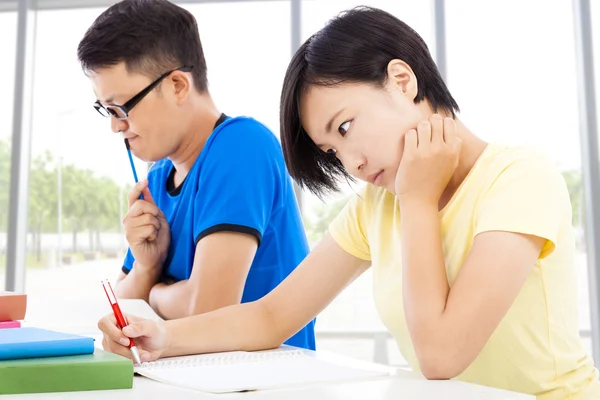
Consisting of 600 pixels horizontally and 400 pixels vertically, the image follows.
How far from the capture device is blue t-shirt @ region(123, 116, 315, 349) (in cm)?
127

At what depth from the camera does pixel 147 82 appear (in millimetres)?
1376

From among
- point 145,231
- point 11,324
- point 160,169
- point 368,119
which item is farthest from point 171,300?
point 368,119

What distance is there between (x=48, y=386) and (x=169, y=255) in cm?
82

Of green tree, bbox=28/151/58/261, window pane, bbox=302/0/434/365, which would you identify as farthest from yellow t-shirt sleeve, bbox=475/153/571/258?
green tree, bbox=28/151/58/261

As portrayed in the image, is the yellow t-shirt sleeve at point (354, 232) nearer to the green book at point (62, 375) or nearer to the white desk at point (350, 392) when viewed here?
the white desk at point (350, 392)

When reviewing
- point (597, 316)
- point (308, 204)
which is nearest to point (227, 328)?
point (308, 204)

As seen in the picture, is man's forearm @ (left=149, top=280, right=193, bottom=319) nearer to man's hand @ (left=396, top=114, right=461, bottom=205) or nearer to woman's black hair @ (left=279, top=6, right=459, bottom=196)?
woman's black hair @ (left=279, top=6, right=459, bottom=196)

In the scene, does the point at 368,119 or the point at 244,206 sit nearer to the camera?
the point at 368,119

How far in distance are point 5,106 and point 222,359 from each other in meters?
3.11

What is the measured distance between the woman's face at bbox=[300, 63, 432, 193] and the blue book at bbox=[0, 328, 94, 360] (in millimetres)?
485

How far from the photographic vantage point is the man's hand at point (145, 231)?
1381mm

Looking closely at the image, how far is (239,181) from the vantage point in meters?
1.29

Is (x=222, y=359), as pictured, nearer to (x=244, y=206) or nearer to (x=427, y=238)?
(x=427, y=238)

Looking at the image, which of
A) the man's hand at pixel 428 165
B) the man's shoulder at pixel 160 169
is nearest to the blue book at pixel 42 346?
the man's hand at pixel 428 165
